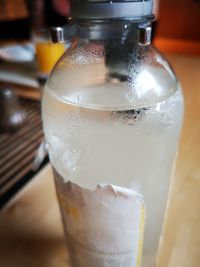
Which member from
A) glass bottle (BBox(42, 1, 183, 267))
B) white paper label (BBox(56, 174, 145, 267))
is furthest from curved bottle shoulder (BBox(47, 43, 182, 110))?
white paper label (BBox(56, 174, 145, 267))

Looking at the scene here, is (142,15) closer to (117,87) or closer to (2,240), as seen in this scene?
(117,87)

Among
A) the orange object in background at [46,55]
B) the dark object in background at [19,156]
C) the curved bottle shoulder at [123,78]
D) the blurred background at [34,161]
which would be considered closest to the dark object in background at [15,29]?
the blurred background at [34,161]

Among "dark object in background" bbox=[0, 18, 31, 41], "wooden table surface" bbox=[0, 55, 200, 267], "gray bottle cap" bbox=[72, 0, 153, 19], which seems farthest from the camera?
"dark object in background" bbox=[0, 18, 31, 41]

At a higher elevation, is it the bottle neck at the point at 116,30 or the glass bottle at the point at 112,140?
the bottle neck at the point at 116,30

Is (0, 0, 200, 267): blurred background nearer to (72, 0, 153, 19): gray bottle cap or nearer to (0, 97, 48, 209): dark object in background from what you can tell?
Answer: (0, 97, 48, 209): dark object in background

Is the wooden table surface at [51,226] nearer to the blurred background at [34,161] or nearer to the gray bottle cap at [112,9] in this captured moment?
the blurred background at [34,161]

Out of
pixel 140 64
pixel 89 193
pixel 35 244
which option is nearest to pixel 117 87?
pixel 140 64

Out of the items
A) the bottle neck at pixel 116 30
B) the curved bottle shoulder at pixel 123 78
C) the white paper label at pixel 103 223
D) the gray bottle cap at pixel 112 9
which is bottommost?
the white paper label at pixel 103 223

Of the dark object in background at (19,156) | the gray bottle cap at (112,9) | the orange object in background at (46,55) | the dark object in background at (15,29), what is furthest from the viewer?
the dark object in background at (15,29)
